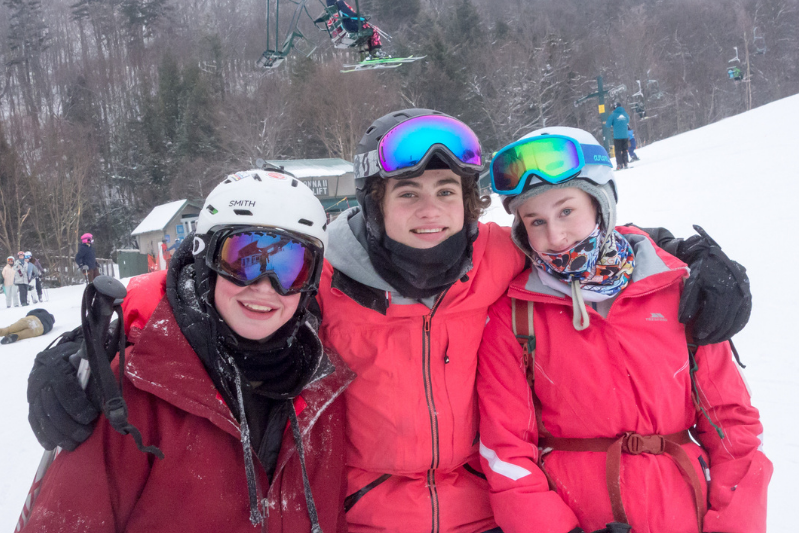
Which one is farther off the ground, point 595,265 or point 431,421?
point 595,265

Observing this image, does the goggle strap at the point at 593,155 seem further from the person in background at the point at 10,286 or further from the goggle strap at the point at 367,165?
the person in background at the point at 10,286

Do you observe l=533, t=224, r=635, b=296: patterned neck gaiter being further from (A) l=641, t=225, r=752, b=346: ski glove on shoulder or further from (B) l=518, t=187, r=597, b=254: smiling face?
(A) l=641, t=225, r=752, b=346: ski glove on shoulder

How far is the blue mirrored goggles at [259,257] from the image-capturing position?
1.86m

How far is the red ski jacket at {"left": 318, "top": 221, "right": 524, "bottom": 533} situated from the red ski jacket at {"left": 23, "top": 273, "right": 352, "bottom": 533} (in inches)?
8.9

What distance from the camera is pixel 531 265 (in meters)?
2.29

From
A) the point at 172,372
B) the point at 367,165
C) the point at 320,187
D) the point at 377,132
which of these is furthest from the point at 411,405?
the point at 320,187

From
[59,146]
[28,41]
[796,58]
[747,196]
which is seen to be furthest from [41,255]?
[796,58]

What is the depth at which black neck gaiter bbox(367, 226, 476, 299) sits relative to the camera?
207cm

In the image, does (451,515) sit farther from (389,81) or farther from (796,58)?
(796,58)

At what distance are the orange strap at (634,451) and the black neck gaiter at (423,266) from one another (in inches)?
33.5

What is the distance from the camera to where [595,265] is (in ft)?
6.72

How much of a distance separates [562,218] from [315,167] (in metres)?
22.8

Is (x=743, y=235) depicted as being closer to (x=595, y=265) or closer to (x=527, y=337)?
(x=595, y=265)

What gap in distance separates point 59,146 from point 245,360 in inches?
Result: 1561
